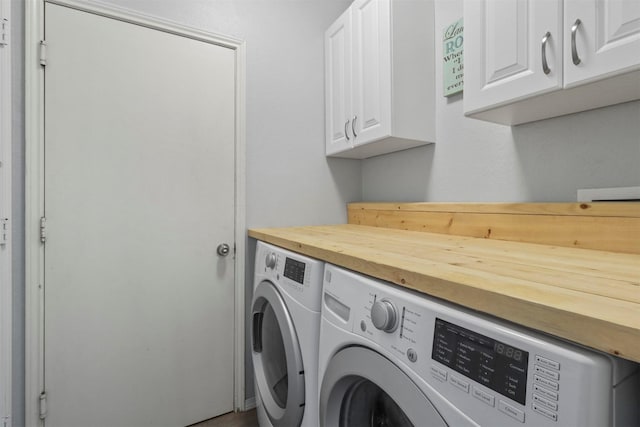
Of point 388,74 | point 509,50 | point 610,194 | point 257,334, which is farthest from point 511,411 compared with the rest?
point 388,74

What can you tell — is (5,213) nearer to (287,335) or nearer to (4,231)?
(4,231)

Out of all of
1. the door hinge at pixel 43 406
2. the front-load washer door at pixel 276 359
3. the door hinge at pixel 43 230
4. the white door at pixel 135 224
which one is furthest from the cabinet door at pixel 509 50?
the door hinge at pixel 43 406

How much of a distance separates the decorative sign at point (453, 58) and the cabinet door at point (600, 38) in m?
0.62

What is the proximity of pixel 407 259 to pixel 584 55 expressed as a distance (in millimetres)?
Answer: 746

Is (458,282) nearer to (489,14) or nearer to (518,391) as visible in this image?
(518,391)

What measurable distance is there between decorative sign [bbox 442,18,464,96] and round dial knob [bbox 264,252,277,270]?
3.81 feet

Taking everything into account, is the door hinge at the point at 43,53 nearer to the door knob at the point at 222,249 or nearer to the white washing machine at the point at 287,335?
the door knob at the point at 222,249

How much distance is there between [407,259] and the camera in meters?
0.78

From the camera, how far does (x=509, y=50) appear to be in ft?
3.37

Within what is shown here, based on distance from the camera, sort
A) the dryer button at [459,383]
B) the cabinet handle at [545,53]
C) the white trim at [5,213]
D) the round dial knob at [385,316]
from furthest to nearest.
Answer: the white trim at [5,213] → the cabinet handle at [545,53] → the round dial knob at [385,316] → the dryer button at [459,383]

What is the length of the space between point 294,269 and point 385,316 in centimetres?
53

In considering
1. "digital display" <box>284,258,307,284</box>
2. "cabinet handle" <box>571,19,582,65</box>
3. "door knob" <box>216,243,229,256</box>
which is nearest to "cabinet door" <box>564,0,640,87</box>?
"cabinet handle" <box>571,19,582,65</box>

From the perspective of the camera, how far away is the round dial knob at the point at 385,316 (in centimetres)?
65

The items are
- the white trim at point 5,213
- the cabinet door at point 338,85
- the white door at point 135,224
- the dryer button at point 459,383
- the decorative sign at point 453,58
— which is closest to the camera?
the dryer button at point 459,383
